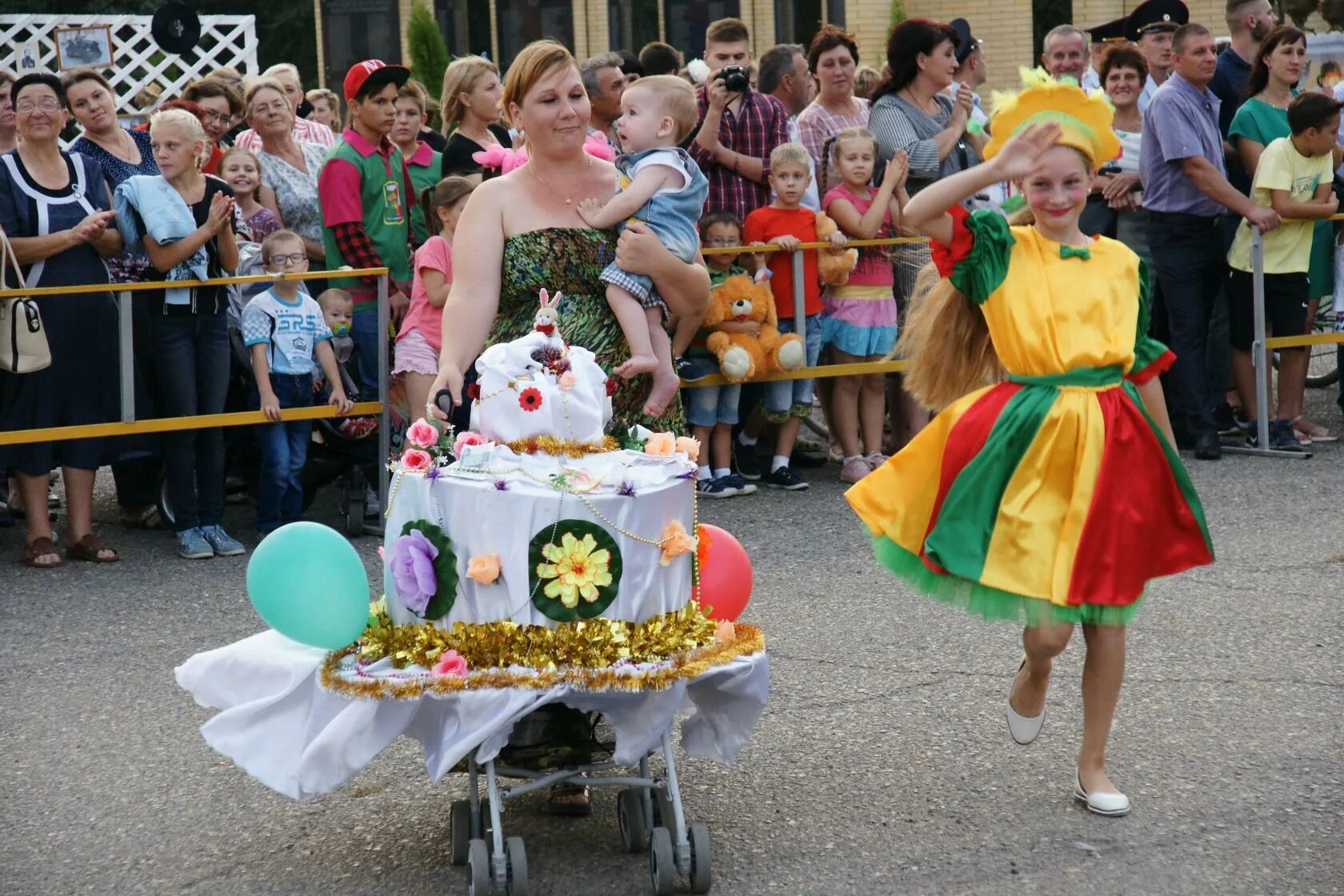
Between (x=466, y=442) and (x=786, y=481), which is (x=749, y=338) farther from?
(x=466, y=442)

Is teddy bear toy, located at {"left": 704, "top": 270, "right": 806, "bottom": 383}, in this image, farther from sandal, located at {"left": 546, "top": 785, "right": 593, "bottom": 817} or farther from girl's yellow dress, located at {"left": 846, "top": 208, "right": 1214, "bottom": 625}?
sandal, located at {"left": 546, "top": 785, "right": 593, "bottom": 817}

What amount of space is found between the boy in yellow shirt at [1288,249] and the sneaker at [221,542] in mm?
5674

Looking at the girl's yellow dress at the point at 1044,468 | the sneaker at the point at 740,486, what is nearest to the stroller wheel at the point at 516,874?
the girl's yellow dress at the point at 1044,468

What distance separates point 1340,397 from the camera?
1067 cm

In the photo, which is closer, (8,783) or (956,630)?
(8,783)

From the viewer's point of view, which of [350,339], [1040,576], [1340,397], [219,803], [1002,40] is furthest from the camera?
[1002,40]

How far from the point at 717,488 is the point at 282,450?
86.6 inches

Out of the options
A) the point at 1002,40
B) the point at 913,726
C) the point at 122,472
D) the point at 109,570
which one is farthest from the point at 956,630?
the point at 1002,40

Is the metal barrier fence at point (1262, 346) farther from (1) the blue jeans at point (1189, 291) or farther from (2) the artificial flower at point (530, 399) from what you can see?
(2) the artificial flower at point (530, 399)

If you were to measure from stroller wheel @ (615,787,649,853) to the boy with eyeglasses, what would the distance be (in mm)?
4097

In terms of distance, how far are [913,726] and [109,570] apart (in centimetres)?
400

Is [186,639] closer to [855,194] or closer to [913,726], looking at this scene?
[913,726]

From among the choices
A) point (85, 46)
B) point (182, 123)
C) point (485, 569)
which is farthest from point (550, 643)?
point (85, 46)

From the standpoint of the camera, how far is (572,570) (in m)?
3.87
